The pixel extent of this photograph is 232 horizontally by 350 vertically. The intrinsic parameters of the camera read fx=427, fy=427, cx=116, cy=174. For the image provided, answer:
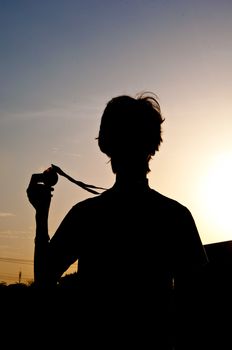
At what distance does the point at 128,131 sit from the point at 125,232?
1.61 ft

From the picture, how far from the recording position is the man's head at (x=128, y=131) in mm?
2064

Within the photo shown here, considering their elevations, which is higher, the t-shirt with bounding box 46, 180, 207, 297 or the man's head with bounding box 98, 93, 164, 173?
the man's head with bounding box 98, 93, 164, 173

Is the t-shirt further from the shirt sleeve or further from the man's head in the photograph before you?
the man's head

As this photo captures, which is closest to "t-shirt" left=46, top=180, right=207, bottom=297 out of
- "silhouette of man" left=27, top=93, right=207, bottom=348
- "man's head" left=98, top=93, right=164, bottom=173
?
"silhouette of man" left=27, top=93, right=207, bottom=348

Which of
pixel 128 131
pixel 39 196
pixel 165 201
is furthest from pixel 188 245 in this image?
pixel 39 196

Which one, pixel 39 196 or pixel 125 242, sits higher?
pixel 39 196

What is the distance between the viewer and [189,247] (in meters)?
2.07

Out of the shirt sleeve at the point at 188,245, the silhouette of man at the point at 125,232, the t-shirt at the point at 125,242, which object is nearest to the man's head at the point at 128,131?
the silhouette of man at the point at 125,232

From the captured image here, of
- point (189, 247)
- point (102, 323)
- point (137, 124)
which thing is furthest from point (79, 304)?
point (137, 124)

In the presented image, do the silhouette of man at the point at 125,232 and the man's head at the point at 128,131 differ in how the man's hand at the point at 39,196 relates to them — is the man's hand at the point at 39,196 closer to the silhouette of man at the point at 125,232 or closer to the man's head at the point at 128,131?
the silhouette of man at the point at 125,232

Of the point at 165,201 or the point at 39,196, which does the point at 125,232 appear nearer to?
the point at 165,201

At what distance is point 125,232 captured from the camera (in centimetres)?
195

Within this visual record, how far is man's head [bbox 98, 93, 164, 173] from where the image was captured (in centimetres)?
206

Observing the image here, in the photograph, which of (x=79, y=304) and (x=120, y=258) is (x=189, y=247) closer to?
(x=120, y=258)
